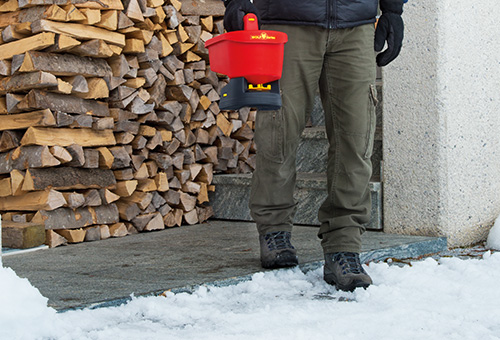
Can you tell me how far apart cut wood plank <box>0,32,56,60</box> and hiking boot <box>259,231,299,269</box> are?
1.48 meters

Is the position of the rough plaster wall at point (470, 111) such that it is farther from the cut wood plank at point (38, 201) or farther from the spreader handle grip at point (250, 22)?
the cut wood plank at point (38, 201)

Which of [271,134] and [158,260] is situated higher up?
[271,134]

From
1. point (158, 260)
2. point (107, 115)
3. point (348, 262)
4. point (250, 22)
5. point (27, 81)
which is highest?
point (250, 22)

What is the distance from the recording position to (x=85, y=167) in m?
3.48

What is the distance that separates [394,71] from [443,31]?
31 centimetres

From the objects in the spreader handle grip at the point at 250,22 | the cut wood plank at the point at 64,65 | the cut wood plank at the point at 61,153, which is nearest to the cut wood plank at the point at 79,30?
the cut wood plank at the point at 64,65

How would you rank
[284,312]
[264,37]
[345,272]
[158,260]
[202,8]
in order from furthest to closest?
[202,8], [158,260], [345,272], [264,37], [284,312]

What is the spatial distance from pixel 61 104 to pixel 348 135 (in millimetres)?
1563

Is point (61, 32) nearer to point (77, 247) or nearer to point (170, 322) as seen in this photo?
point (77, 247)

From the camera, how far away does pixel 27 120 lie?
3301 mm

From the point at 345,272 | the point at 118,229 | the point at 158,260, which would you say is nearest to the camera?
the point at 345,272

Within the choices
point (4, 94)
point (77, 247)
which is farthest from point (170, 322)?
point (4, 94)

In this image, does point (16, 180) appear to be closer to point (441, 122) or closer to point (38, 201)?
point (38, 201)

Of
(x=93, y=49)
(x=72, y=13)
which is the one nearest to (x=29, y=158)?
(x=93, y=49)
